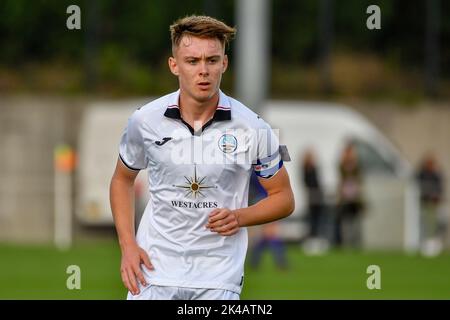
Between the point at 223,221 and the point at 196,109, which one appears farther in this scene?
the point at 196,109

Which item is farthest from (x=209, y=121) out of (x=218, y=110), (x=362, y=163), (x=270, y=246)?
(x=362, y=163)

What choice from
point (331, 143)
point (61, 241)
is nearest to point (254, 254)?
point (331, 143)

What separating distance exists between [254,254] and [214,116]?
1187cm

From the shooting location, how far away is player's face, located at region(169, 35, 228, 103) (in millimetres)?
5719

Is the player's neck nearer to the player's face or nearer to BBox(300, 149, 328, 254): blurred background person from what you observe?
the player's face

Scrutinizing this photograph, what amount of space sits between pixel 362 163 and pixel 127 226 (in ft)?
58.1

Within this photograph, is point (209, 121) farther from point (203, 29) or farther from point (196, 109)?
point (203, 29)

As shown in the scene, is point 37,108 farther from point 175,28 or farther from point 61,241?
point 175,28

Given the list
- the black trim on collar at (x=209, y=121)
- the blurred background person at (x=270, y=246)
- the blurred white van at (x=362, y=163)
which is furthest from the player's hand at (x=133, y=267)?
the blurred white van at (x=362, y=163)

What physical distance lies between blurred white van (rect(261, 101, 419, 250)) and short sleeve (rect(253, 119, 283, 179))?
1662 centimetres

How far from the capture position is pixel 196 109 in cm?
591

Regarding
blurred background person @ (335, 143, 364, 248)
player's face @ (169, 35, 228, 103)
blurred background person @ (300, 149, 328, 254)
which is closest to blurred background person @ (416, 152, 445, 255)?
blurred background person @ (335, 143, 364, 248)

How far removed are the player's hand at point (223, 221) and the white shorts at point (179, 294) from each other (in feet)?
1.15
